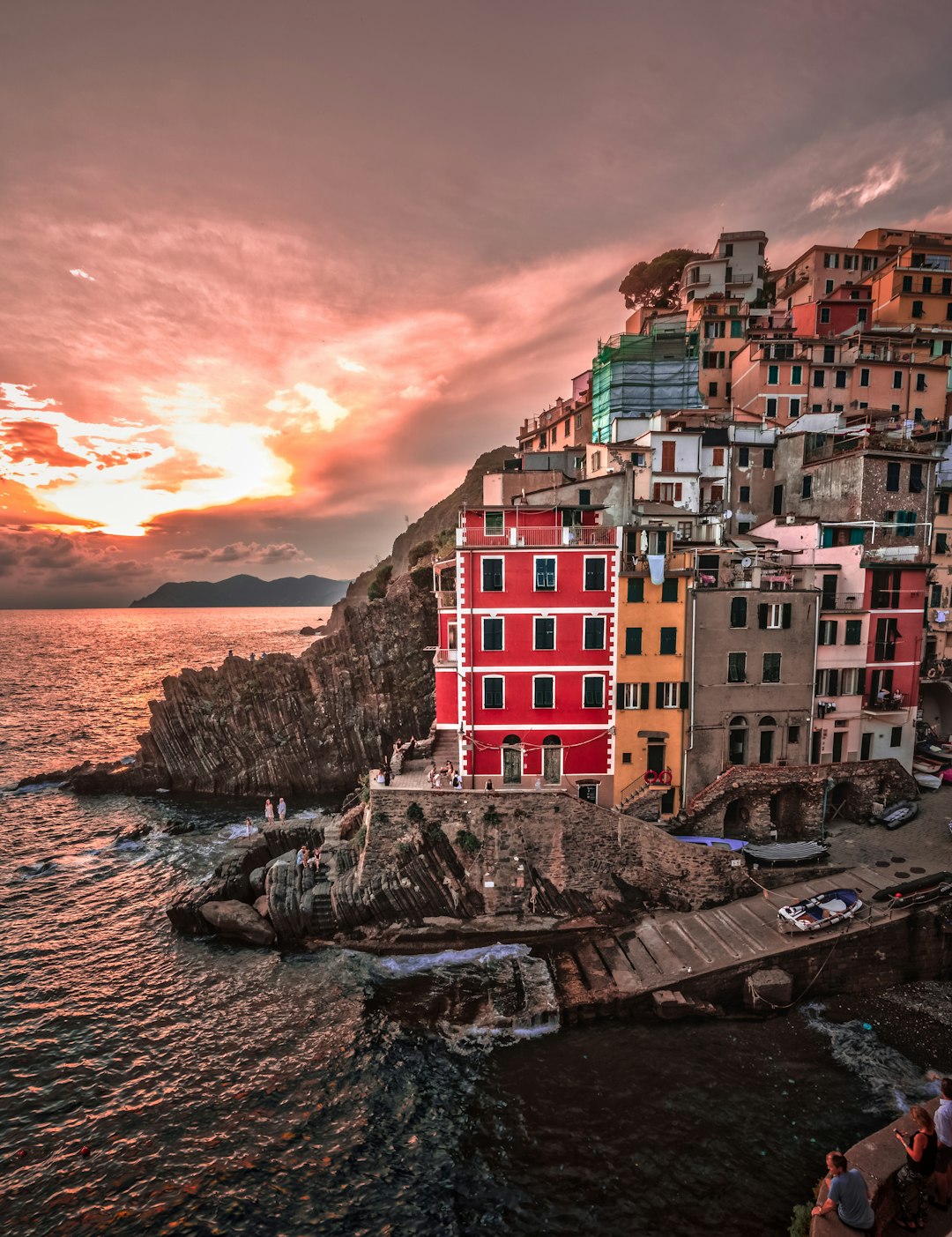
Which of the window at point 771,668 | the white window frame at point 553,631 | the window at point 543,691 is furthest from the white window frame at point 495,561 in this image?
the window at point 771,668

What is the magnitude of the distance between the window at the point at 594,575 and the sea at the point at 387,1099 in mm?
19668

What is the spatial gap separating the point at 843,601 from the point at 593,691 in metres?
16.8

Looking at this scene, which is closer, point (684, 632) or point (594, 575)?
point (594, 575)

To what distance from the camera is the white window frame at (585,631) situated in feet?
107

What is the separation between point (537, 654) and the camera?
3288 cm

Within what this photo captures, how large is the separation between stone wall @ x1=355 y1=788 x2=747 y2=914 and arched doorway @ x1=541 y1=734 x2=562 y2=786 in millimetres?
2359

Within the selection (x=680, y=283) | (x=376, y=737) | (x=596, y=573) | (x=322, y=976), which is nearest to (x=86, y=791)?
(x=376, y=737)

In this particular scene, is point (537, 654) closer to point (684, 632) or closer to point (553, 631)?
point (553, 631)

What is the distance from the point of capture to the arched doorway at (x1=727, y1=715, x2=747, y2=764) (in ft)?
110

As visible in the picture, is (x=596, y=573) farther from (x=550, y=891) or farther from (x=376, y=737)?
(x=376, y=737)

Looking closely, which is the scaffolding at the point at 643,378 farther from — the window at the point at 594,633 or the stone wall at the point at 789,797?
the stone wall at the point at 789,797

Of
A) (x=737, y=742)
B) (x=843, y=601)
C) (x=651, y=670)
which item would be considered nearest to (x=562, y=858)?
(x=651, y=670)

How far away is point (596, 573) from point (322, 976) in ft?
81.6

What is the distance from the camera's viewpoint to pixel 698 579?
33.2m
